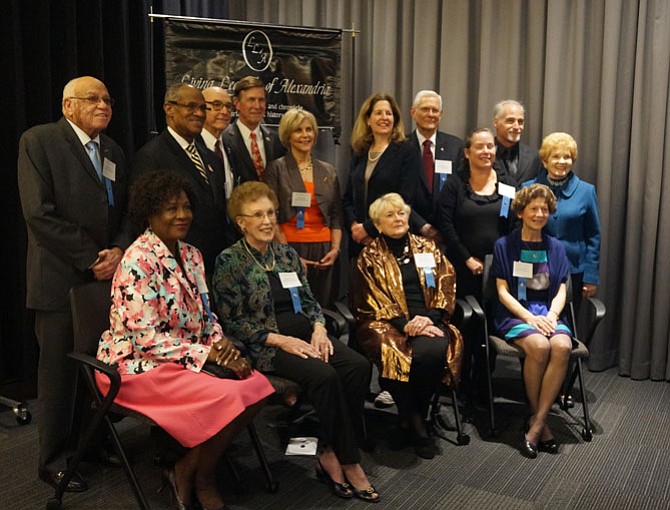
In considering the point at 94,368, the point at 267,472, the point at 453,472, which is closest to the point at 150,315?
the point at 94,368

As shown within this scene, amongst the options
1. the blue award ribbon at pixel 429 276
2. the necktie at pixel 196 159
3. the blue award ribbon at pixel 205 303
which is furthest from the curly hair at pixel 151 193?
the blue award ribbon at pixel 429 276

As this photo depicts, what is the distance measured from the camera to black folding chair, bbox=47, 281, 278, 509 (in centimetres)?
261

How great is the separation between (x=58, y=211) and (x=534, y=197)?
7.94 ft

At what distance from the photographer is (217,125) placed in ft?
13.1

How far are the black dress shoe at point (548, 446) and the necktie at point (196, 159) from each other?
7.17 ft

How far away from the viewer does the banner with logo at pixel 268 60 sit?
15.9ft

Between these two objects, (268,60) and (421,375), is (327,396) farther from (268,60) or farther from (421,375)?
(268,60)

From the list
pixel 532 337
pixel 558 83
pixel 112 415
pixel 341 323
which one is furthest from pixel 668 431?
pixel 112 415

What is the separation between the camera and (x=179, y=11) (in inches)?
213

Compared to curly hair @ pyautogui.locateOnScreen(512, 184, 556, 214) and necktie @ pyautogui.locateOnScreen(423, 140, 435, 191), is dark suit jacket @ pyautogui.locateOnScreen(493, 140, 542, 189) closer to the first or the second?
necktie @ pyautogui.locateOnScreen(423, 140, 435, 191)

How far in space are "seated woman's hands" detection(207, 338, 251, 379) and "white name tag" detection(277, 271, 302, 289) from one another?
509mm

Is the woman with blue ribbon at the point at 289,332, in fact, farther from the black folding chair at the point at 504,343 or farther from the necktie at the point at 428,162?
the necktie at the point at 428,162

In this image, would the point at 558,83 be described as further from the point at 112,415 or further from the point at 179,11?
the point at 112,415

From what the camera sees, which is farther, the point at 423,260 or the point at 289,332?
the point at 423,260
